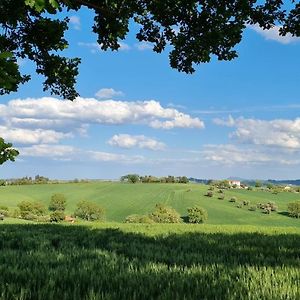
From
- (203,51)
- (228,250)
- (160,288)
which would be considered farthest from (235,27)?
(160,288)

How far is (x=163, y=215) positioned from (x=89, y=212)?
18143 mm

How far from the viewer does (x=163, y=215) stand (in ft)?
285

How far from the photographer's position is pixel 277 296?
4402 mm

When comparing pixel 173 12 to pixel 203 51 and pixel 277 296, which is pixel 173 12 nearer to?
pixel 203 51

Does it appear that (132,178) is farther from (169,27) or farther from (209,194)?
(169,27)

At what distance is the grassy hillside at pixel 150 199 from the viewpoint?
9381 cm

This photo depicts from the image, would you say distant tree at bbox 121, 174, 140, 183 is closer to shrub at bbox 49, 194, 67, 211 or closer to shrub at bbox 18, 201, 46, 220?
shrub at bbox 49, 194, 67, 211

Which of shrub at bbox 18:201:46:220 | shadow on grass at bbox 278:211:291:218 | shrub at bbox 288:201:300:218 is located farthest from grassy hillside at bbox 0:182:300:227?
shrub at bbox 18:201:46:220

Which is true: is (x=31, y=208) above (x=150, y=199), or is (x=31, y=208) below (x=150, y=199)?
below

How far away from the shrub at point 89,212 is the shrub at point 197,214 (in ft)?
64.9

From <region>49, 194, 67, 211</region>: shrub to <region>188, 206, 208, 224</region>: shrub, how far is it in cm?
3264

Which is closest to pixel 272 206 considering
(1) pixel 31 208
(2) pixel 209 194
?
(2) pixel 209 194

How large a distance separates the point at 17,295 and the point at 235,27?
9.71 meters

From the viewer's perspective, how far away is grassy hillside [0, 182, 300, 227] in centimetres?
9381
